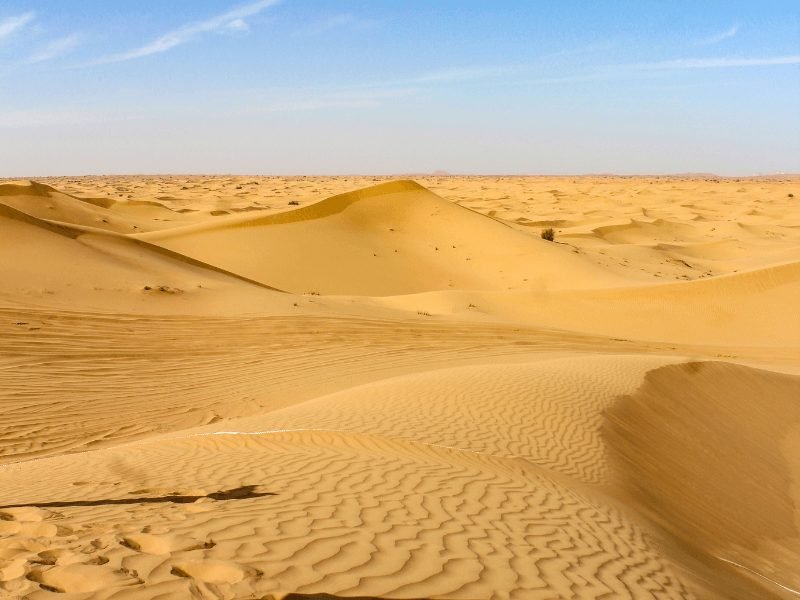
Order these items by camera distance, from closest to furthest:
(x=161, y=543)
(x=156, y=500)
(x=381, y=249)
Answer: (x=161, y=543), (x=156, y=500), (x=381, y=249)

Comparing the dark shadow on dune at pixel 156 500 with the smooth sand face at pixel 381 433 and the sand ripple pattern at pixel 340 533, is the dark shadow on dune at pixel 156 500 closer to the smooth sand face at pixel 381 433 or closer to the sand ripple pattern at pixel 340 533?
the smooth sand face at pixel 381 433

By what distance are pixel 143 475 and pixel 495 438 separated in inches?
141

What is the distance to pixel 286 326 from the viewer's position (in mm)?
14383

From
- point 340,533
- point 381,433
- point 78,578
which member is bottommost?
point 381,433

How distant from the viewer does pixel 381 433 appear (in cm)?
774

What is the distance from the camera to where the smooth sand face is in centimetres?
412

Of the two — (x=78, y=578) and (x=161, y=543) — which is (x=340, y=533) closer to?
(x=161, y=543)

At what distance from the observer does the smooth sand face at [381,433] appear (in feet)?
13.5

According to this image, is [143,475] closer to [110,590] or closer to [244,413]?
[110,590]

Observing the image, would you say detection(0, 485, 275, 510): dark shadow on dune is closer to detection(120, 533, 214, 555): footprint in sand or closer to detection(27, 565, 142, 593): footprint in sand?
detection(120, 533, 214, 555): footprint in sand

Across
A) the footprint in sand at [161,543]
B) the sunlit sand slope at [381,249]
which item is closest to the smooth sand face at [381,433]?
the footprint in sand at [161,543]

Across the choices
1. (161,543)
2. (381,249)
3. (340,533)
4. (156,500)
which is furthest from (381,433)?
(381,249)

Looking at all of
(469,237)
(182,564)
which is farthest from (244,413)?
(469,237)

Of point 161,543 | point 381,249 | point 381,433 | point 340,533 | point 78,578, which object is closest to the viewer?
→ point 78,578
